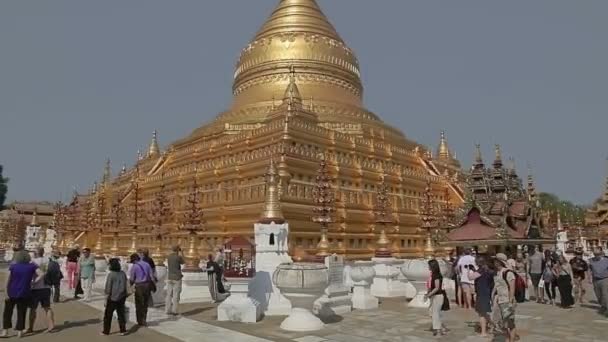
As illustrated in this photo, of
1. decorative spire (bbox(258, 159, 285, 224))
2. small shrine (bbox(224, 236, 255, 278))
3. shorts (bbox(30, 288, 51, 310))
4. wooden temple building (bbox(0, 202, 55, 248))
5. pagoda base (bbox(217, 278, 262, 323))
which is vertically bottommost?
pagoda base (bbox(217, 278, 262, 323))

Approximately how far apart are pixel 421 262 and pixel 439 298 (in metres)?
4.26

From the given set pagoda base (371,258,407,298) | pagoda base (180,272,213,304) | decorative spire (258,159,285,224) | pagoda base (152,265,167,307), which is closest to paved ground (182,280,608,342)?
pagoda base (180,272,213,304)

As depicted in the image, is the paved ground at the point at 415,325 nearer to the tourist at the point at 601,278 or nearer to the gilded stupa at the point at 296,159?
the tourist at the point at 601,278

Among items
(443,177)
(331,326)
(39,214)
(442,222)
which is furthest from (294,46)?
(39,214)

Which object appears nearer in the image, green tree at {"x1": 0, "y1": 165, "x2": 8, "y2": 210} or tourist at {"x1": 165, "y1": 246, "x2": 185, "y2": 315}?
tourist at {"x1": 165, "y1": 246, "x2": 185, "y2": 315}

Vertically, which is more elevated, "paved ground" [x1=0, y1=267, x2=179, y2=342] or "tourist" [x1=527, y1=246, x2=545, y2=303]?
"tourist" [x1=527, y1=246, x2=545, y2=303]

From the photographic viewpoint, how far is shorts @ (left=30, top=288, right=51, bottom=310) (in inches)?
392

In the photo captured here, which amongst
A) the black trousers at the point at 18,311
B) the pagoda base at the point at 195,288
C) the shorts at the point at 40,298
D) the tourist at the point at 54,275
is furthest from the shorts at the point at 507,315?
the tourist at the point at 54,275

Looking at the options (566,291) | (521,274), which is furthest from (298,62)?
(566,291)

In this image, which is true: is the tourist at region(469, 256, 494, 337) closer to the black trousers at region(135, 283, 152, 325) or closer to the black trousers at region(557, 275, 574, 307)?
the black trousers at region(557, 275, 574, 307)

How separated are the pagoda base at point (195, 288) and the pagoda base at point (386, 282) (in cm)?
614

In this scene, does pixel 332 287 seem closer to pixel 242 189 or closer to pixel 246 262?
pixel 246 262

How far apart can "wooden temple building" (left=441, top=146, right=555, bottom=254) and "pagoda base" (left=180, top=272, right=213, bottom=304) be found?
44.8 ft

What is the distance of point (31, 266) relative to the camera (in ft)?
Result: 32.1
